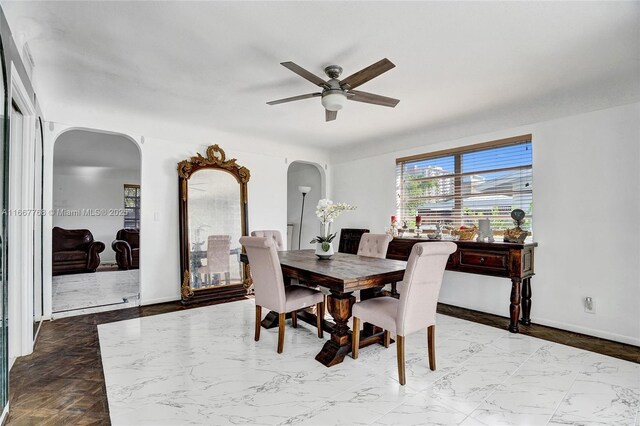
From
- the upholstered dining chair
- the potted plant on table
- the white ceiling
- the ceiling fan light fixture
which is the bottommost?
the upholstered dining chair

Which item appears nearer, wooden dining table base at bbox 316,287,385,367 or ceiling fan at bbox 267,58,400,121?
ceiling fan at bbox 267,58,400,121

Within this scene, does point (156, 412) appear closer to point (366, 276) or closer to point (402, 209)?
point (366, 276)

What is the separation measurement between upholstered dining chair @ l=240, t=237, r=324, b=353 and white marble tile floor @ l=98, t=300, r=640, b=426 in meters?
0.34

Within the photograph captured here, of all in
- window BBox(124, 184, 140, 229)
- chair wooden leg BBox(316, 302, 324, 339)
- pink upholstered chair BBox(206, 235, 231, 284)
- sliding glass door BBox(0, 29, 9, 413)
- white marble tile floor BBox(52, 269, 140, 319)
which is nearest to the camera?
sliding glass door BBox(0, 29, 9, 413)

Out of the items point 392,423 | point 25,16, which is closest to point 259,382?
point 392,423

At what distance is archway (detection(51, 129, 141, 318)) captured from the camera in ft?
15.1

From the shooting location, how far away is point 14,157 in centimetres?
254

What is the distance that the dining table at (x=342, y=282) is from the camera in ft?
7.44

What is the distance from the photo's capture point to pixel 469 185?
4.07m

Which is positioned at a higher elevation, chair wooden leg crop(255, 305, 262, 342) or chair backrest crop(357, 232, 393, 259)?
chair backrest crop(357, 232, 393, 259)

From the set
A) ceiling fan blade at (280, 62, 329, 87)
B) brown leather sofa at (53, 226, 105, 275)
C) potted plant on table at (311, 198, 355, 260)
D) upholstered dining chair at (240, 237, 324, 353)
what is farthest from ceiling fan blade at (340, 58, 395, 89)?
brown leather sofa at (53, 226, 105, 275)

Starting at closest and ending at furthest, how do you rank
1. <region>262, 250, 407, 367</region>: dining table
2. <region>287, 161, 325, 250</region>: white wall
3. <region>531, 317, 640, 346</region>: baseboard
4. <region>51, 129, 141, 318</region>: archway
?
<region>262, 250, 407, 367</region>: dining table, <region>531, 317, 640, 346</region>: baseboard, <region>51, 129, 141, 318</region>: archway, <region>287, 161, 325, 250</region>: white wall

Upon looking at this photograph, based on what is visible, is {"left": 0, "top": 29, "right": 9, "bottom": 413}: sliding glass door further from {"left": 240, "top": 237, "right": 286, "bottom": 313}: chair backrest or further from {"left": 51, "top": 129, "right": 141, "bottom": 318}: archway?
{"left": 51, "top": 129, "right": 141, "bottom": 318}: archway

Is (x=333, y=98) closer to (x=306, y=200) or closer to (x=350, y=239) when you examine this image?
(x=350, y=239)
